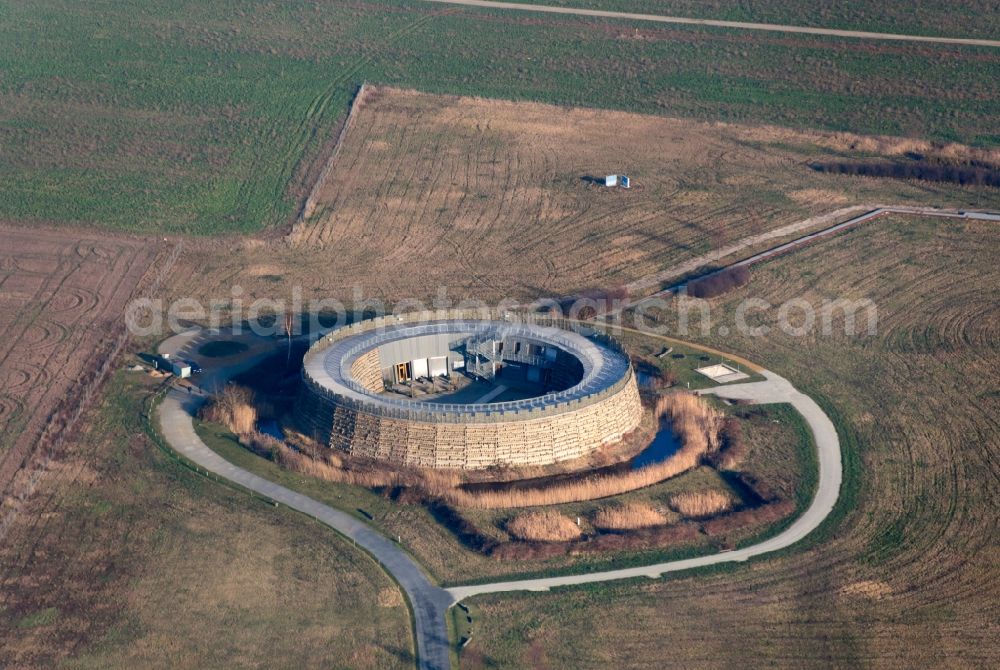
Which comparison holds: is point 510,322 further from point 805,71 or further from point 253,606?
point 805,71

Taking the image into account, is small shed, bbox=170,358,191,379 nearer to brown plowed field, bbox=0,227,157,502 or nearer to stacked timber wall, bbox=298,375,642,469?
brown plowed field, bbox=0,227,157,502

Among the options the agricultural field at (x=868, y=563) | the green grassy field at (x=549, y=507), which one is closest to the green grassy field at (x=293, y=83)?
the agricultural field at (x=868, y=563)

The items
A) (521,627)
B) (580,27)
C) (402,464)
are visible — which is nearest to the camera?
(521,627)

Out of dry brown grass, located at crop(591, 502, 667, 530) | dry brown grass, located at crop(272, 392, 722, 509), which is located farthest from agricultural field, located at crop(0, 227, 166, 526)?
dry brown grass, located at crop(591, 502, 667, 530)

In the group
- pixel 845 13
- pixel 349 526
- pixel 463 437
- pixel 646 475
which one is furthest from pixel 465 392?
pixel 845 13

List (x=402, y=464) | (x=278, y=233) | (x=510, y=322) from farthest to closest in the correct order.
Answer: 1. (x=278, y=233)
2. (x=510, y=322)
3. (x=402, y=464)

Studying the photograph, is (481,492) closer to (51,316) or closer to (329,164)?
(51,316)

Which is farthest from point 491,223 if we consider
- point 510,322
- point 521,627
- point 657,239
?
point 521,627
